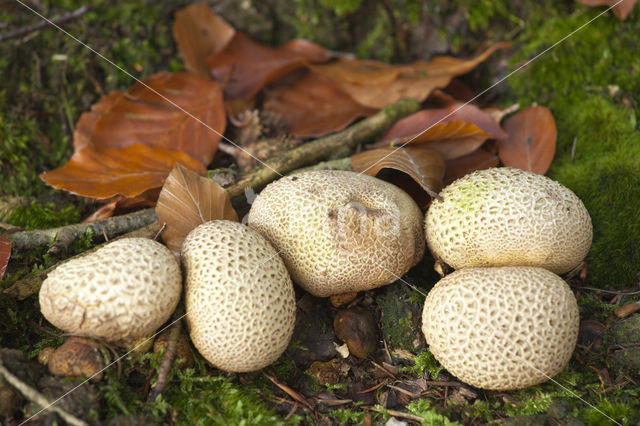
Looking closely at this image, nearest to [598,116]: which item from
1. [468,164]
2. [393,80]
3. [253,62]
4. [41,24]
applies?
[468,164]

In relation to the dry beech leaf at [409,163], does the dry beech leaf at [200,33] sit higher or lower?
higher

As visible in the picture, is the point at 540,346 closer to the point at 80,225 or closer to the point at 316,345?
the point at 316,345

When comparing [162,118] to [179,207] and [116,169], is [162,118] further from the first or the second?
[179,207]

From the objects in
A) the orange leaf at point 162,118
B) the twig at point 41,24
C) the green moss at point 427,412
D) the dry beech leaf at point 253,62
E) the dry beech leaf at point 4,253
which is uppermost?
the twig at point 41,24

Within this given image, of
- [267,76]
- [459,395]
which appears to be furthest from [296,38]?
[459,395]

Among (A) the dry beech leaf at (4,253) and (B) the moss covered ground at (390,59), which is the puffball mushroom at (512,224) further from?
(A) the dry beech leaf at (4,253)

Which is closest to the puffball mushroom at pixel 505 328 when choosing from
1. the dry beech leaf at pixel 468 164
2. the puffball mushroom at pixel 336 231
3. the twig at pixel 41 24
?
the puffball mushroom at pixel 336 231

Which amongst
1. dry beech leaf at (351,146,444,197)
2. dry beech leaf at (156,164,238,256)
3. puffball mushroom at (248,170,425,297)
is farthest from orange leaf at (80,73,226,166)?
dry beech leaf at (351,146,444,197)

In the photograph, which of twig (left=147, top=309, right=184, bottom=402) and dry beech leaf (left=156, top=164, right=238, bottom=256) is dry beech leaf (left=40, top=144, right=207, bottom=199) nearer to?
dry beech leaf (left=156, top=164, right=238, bottom=256)

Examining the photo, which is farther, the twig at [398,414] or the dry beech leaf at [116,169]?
the dry beech leaf at [116,169]
